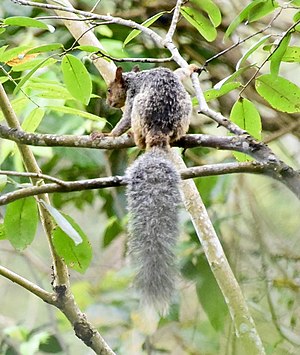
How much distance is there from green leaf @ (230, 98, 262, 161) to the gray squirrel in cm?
12

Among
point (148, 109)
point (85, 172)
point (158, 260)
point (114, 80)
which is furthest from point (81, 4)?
point (158, 260)

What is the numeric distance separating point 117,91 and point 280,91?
1.53 feet

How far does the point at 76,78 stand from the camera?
4.89 ft

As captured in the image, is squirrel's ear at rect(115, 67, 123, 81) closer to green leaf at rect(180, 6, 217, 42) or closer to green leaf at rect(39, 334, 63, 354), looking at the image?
green leaf at rect(180, 6, 217, 42)

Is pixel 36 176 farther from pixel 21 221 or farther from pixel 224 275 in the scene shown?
pixel 224 275

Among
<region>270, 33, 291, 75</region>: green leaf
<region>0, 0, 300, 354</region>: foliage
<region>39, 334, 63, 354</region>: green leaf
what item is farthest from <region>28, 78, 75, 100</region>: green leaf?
<region>39, 334, 63, 354</region>: green leaf

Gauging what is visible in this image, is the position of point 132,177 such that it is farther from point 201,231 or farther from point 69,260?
point 201,231

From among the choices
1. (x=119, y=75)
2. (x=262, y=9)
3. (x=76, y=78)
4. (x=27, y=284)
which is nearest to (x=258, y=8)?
(x=262, y=9)

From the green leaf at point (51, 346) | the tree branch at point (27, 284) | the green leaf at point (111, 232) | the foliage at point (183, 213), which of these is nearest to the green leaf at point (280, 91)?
the foliage at point (183, 213)

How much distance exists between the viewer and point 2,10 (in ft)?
8.45

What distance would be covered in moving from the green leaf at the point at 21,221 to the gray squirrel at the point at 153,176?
19 cm

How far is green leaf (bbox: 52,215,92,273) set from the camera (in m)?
1.47

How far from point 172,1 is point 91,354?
4.24ft

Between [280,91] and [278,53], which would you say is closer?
[278,53]
